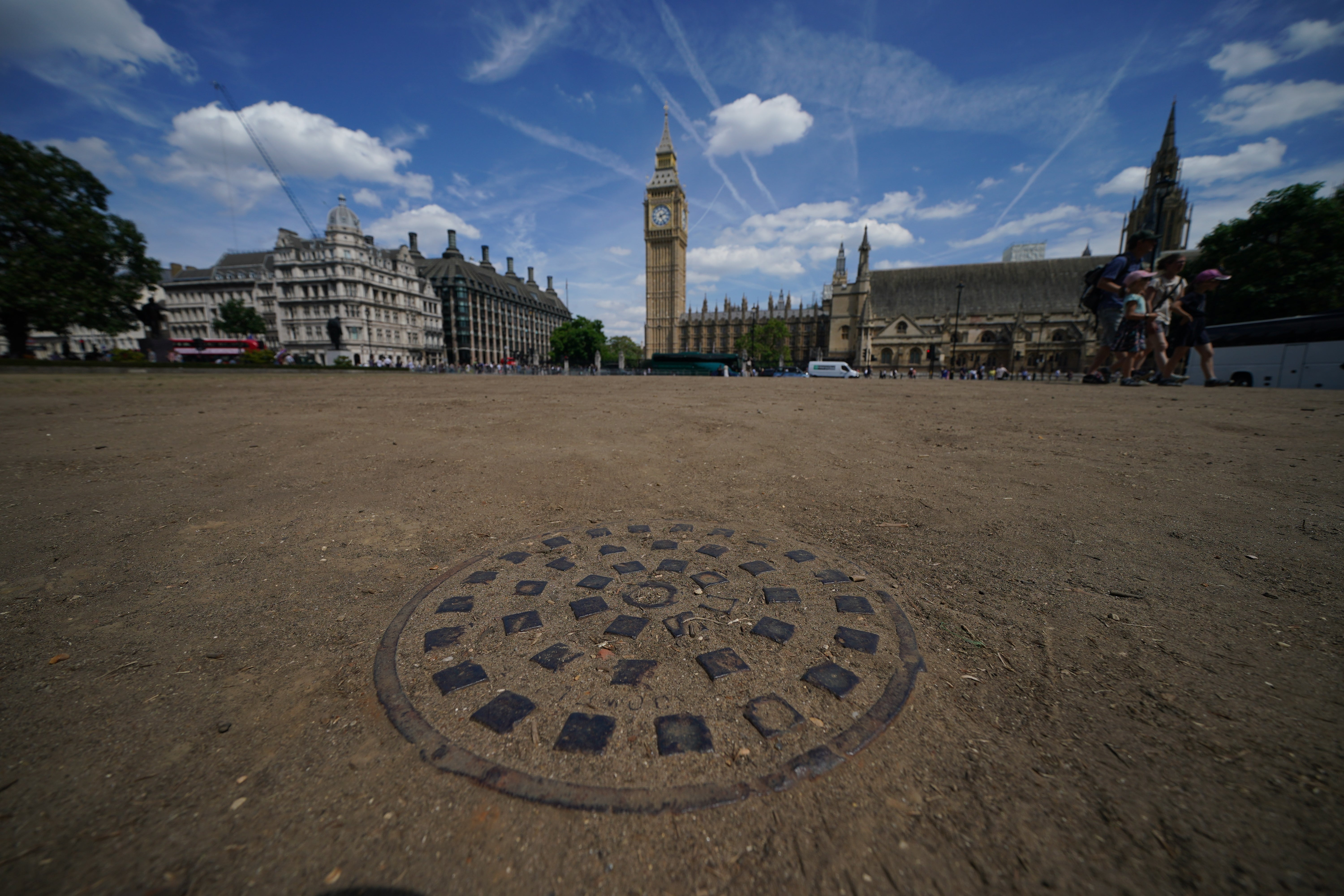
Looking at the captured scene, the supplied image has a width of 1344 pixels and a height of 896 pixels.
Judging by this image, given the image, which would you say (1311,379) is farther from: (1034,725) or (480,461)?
(480,461)

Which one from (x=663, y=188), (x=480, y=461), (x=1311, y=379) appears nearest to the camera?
(x=480, y=461)

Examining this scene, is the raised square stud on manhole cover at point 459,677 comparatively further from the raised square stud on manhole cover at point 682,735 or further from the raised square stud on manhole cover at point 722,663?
the raised square stud on manhole cover at point 722,663

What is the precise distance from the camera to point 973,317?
59750mm

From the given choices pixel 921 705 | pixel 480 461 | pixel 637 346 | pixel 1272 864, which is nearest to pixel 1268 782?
pixel 1272 864

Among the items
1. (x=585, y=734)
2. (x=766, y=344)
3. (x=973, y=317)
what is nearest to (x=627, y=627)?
(x=585, y=734)

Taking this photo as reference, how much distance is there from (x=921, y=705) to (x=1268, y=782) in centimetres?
95

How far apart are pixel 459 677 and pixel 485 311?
303ft

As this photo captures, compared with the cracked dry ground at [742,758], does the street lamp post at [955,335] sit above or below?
above

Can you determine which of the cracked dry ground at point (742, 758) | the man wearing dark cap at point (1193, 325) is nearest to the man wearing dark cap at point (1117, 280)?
the man wearing dark cap at point (1193, 325)

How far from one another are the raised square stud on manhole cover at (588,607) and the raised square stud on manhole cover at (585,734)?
2.10 ft

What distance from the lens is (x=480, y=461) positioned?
Answer: 5371mm

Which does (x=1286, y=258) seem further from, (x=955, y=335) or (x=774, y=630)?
(x=774, y=630)

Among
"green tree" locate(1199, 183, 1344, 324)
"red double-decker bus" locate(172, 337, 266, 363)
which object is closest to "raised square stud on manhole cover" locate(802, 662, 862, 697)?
"green tree" locate(1199, 183, 1344, 324)

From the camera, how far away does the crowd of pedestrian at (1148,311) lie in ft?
35.2
